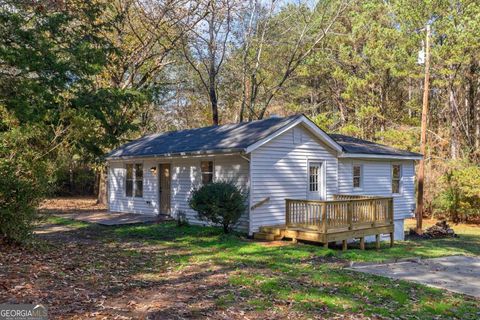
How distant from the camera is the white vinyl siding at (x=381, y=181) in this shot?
17.2 metres

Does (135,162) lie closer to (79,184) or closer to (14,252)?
(14,252)

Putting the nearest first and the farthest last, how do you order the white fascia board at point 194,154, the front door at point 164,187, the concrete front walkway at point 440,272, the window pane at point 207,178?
the concrete front walkway at point 440,272 → the white fascia board at point 194,154 → the window pane at point 207,178 → the front door at point 164,187

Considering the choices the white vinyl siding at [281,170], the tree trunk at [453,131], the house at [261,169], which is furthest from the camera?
the tree trunk at [453,131]

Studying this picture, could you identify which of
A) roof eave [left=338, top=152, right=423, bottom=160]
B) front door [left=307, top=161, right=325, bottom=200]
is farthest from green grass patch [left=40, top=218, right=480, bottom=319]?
roof eave [left=338, top=152, right=423, bottom=160]

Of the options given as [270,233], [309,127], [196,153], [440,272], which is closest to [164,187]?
[196,153]

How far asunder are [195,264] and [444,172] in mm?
20304

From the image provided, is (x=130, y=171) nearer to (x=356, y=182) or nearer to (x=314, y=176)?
(x=314, y=176)

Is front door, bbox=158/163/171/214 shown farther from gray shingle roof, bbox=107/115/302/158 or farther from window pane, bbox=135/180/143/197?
window pane, bbox=135/180/143/197

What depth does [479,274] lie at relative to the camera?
31.8 ft

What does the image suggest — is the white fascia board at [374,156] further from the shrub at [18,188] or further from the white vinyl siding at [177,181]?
the shrub at [18,188]

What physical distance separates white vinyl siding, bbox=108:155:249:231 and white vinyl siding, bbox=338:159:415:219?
4.76m

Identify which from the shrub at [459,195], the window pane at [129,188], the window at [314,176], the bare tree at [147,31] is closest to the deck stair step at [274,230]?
the window at [314,176]

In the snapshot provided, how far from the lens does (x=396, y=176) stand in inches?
784

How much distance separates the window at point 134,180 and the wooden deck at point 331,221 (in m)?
6.85
